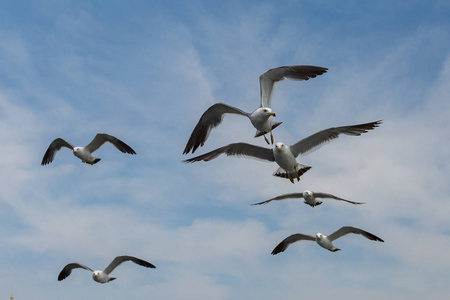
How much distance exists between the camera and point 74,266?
28766mm

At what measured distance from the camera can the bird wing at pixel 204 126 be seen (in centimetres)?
1706

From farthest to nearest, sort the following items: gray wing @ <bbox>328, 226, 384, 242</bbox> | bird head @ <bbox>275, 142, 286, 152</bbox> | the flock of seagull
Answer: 1. gray wing @ <bbox>328, 226, 384, 242</bbox>
2. bird head @ <bbox>275, 142, 286, 152</bbox>
3. the flock of seagull

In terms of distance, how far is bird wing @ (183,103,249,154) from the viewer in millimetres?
17062

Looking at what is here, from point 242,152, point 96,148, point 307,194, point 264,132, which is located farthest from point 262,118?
point 96,148

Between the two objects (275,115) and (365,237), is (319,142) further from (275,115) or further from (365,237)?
(365,237)

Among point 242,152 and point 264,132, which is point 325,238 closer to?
point 242,152

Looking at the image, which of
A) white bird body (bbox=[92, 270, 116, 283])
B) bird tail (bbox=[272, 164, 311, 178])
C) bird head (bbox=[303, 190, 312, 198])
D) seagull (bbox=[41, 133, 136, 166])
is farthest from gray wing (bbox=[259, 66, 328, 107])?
white bird body (bbox=[92, 270, 116, 283])

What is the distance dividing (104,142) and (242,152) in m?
9.84

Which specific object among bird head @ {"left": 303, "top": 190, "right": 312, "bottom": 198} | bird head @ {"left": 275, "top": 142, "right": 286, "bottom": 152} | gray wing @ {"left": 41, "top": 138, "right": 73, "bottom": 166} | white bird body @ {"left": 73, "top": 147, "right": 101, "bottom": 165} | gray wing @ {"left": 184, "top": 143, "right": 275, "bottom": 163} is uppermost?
gray wing @ {"left": 41, "top": 138, "right": 73, "bottom": 166}

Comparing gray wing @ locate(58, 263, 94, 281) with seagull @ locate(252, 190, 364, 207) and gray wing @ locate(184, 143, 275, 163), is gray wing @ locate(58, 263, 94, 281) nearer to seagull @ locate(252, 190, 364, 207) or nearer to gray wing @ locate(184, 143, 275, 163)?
seagull @ locate(252, 190, 364, 207)

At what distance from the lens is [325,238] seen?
24.4 meters

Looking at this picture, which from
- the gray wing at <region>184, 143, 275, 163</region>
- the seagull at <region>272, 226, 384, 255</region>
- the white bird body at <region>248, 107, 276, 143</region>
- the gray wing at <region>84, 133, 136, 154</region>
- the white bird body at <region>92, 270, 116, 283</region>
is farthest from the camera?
the white bird body at <region>92, 270, 116, 283</region>

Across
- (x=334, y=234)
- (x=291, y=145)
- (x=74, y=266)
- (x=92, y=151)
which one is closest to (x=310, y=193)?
(x=334, y=234)

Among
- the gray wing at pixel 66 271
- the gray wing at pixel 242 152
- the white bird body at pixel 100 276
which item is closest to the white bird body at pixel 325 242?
the gray wing at pixel 242 152
